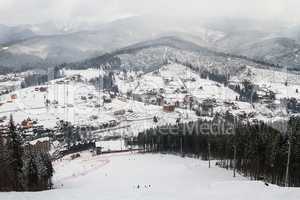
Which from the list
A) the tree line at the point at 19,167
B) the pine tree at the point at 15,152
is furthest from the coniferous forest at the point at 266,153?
the pine tree at the point at 15,152

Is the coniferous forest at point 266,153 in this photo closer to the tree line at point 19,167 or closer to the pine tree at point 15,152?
the tree line at point 19,167

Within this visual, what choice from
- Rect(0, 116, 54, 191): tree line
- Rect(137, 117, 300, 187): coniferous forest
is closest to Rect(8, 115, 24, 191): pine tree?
Rect(0, 116, 54, 191): tree line

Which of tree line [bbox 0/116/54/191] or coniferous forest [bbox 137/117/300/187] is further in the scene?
coniferous forest [bbox 137/117/300/187]

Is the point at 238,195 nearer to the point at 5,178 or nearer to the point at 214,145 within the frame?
the point at 5,178

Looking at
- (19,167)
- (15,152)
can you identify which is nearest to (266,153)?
(19,167)

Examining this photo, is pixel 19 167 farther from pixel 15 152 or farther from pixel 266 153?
pixel 266 153

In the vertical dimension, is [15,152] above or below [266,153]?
above

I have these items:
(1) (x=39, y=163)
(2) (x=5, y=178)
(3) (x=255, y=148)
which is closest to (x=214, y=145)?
(3) (x=255, y=148)

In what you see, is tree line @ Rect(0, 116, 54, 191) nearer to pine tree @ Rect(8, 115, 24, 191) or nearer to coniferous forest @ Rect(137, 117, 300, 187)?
pine tree @ Rect(8, 115, 24, 191)
